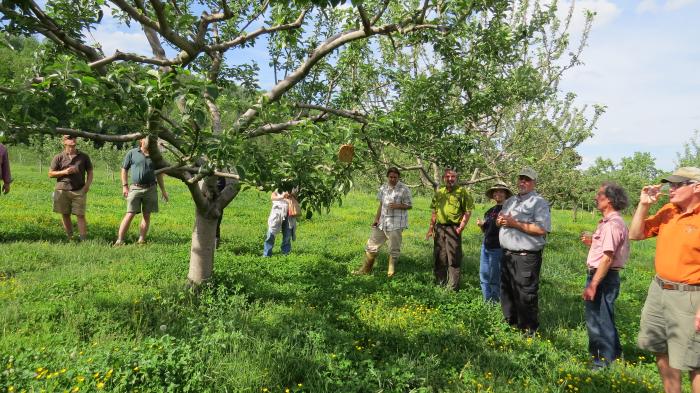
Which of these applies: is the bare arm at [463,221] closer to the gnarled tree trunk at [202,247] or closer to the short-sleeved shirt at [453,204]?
the short-sleeved shirt at [453,204]

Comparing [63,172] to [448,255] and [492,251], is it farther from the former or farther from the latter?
[492,251]

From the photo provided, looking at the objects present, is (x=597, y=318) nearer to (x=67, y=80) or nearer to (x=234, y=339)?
(x=234, y=339)

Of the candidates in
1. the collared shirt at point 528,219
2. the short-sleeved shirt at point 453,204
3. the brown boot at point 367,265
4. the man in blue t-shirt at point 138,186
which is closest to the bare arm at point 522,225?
the collared shirt at point 528,219

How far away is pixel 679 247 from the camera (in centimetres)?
329

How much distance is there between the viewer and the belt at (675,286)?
126 inches

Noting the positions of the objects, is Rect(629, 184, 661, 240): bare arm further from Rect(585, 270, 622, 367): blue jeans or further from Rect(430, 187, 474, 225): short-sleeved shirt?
Rect(430, 187, 474, 225): short-sleeved shirt

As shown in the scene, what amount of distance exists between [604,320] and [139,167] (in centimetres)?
744

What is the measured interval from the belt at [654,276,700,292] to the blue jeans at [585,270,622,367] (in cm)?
96

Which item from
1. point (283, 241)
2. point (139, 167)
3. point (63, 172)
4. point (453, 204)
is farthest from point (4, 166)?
point (453, 204)

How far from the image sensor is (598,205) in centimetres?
445

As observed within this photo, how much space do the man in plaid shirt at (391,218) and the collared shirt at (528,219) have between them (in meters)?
2.31

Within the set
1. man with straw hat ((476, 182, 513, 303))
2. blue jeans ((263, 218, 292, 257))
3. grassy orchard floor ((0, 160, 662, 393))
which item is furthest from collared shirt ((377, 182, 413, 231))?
blue jeans ((263, 218, 292, 257))

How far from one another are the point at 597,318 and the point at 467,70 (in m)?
3.17

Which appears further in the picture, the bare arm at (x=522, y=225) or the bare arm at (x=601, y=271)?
the bare arm at (x=522, y=225)
